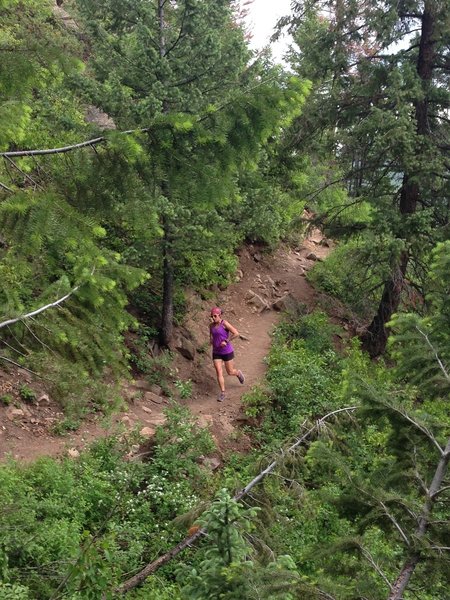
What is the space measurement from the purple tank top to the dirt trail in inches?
43.8

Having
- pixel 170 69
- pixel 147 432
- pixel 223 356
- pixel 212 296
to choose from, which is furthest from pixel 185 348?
pixel 170 69

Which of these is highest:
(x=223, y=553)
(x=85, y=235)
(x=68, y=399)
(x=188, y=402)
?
(x=85, y=235)

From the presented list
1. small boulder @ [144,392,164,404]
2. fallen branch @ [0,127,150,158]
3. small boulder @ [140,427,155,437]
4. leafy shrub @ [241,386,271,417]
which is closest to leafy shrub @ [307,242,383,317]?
leafy shrub @ [241,386,271,417]

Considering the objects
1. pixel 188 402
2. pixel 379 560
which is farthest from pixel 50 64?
pixel 188 402

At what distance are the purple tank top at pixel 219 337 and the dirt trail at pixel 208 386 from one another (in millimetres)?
1113

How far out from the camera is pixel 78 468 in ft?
24.9

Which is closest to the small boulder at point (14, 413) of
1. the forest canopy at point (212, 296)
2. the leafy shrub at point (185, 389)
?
the forest canopy at point (212, 296)

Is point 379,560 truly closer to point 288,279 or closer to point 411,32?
point 411,32

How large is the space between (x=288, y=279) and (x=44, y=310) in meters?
15.0

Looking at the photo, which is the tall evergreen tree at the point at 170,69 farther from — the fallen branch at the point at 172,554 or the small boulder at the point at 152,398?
the fallen branch at the point at 172,554

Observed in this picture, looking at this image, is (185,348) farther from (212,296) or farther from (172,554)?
(172,554)

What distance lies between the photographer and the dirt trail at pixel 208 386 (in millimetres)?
8258

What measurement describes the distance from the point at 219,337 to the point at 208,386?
1481 mm

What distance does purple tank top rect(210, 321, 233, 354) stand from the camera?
10.9 m
